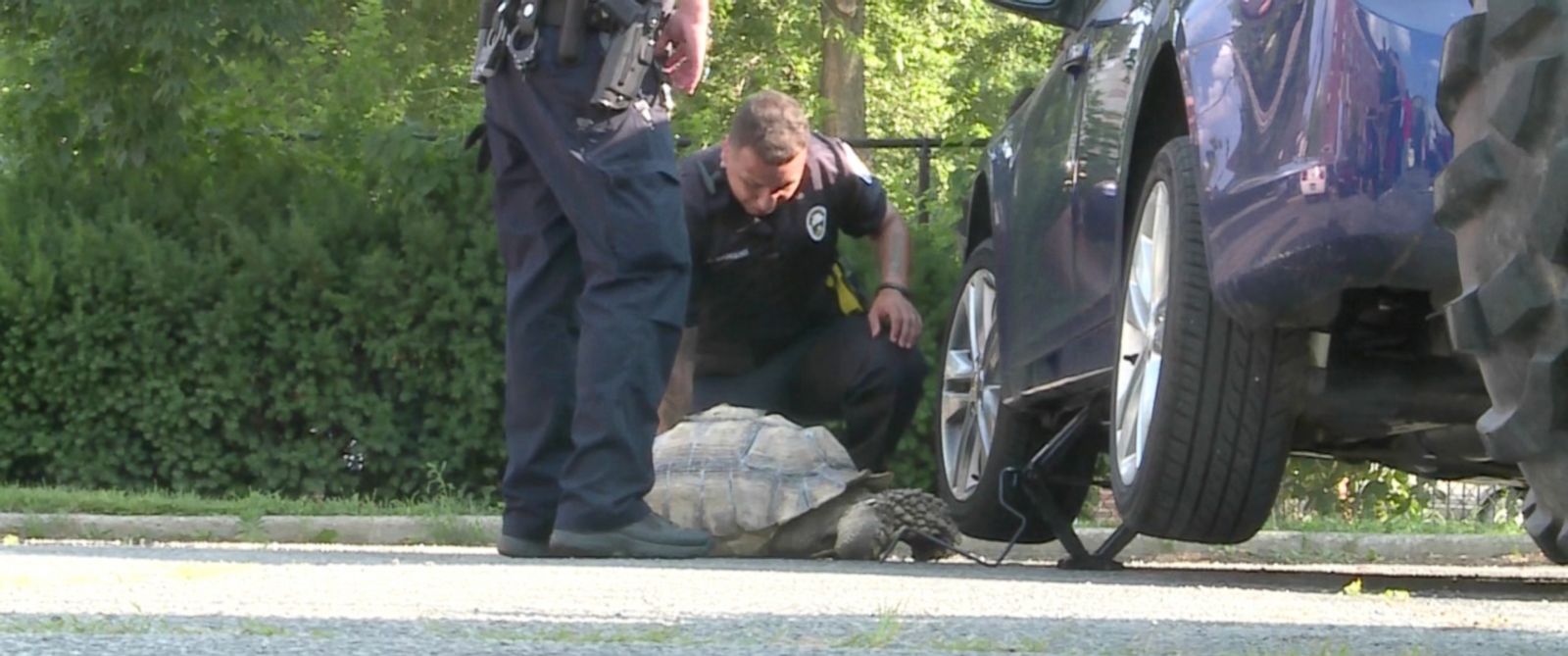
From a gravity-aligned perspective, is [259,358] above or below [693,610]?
above

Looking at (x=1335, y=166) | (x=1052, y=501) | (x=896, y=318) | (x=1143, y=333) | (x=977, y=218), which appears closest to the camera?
(x=1335, y=166)

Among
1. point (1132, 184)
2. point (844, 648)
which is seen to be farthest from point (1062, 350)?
point (844, 648)

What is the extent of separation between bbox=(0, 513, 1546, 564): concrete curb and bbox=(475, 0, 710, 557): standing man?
5.88 feet

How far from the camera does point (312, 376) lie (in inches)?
358

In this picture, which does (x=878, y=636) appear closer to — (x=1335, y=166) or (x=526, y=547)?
(x=1335, y=166)

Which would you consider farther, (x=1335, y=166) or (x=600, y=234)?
(x=600, y=234)

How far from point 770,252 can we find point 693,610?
3.73 m

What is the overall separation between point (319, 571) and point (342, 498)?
4.30m

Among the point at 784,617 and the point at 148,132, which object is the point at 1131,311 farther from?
the point at 148,132

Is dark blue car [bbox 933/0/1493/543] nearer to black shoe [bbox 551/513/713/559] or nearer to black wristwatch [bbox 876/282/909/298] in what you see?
black shoe [bbox 551/513/713/559]

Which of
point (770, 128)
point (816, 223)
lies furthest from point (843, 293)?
point (770, 128)

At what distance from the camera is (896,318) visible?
773 cm

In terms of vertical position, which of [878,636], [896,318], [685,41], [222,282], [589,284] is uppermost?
[685,41]

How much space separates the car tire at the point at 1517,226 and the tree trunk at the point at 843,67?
1836cm
